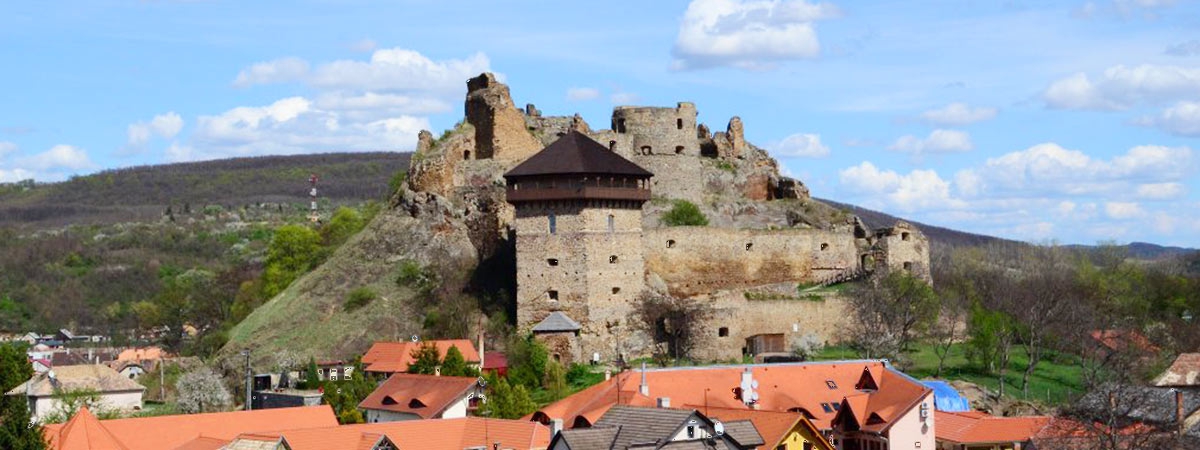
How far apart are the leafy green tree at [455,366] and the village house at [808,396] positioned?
6729 millimetres

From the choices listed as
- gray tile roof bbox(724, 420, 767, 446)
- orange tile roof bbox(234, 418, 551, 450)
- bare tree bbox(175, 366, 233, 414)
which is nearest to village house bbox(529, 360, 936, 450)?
orange tile roof bbox(234, 418, 551, 450)

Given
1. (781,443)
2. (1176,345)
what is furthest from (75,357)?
(781,443)

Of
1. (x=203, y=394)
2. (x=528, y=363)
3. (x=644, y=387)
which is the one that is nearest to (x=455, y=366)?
(x=528, y=363)

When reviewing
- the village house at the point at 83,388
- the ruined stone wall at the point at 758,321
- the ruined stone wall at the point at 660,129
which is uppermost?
the ruined stone wall at the point at 660,129

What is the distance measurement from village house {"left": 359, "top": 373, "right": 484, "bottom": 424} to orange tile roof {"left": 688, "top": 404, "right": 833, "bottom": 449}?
1156 cm

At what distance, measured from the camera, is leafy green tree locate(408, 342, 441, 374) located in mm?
59562

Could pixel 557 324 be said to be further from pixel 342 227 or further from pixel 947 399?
pixel 342 227

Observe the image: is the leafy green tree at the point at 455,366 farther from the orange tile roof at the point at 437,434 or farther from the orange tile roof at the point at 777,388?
the orange tile roof at the point at 437,434

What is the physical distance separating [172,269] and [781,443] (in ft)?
487

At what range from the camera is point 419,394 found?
185ft

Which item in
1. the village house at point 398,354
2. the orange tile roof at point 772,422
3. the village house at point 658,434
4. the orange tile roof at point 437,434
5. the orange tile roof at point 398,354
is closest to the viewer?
the village house at point 658,434

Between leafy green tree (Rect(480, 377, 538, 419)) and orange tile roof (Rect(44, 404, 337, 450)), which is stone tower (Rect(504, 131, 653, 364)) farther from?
orange tile roof (Rect(44, 404, 337, 450))

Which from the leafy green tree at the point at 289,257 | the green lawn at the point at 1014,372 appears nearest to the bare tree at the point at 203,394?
the leafy green tree at the point at 289,257

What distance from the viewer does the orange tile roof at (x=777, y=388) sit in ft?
162
